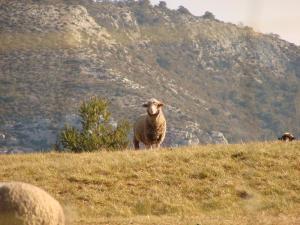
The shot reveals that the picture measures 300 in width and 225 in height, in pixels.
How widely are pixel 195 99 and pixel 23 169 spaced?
372 ft

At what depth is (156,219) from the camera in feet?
59.0

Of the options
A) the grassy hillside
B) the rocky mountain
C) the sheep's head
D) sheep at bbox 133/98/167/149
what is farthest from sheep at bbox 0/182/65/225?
the rocky mountain

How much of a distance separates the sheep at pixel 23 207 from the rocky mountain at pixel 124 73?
70.9 meters

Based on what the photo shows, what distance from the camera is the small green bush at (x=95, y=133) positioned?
4506 centimetres

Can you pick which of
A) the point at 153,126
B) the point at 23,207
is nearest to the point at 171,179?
the point at 153,126

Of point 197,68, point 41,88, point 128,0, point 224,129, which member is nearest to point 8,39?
point 41,88

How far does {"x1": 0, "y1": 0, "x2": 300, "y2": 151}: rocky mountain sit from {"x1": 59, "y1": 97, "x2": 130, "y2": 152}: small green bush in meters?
36.8

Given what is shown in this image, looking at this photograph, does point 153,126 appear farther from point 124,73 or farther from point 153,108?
point 124,73

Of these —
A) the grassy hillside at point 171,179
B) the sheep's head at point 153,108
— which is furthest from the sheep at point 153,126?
the grassy hillside at point 171,179

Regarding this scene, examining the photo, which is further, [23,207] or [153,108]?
[153,108]

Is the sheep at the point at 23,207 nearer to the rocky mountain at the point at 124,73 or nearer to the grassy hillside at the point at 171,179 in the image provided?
the grassy hillside at the point at 171,179

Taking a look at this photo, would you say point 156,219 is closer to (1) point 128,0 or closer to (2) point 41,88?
(2) point 41,88

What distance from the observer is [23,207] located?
508 inches

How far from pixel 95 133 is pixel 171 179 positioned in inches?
911
